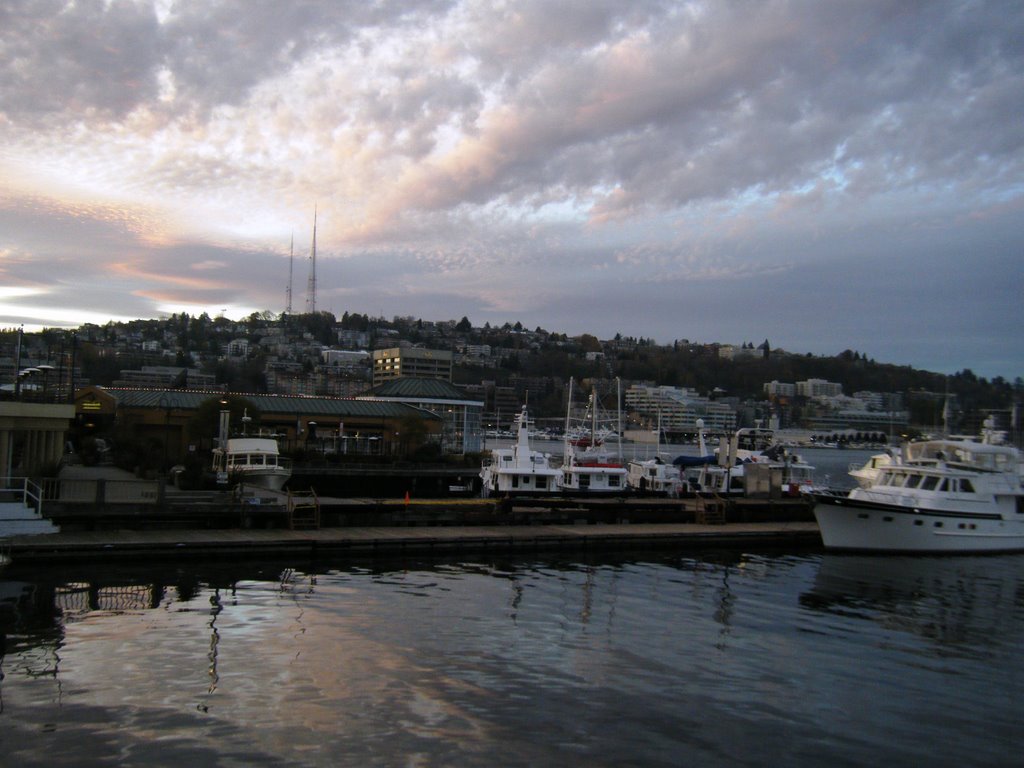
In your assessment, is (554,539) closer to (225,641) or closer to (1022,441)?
(225,641)

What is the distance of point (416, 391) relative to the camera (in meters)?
70.4

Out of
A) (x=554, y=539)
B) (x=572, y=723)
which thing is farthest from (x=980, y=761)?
(x=554, y=539)

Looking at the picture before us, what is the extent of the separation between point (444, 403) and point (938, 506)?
4685cm

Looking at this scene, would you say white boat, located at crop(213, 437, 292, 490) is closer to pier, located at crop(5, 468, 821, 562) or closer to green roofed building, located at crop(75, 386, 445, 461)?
pier, located at crop(5, 468, 821, 562)

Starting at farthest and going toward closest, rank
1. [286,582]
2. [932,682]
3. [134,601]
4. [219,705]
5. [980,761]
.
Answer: [286,582], [134,601], [932,682], [219,705], [980,761]

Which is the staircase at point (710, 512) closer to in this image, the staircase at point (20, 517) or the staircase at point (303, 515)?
the staircase at point (303, 515)

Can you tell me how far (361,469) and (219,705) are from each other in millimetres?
34215

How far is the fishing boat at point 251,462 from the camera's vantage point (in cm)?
3734

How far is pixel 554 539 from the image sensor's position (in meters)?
26.7

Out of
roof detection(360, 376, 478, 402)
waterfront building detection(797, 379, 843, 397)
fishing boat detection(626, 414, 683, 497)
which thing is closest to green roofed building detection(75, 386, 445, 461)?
roof detection(360, 376, 478, 402)

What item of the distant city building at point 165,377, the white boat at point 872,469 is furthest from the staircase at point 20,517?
the distant city building at point 165,377

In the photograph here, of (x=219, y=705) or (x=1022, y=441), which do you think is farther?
(x=1022, y=441)

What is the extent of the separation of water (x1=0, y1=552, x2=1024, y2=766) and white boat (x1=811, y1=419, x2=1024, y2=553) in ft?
21.0

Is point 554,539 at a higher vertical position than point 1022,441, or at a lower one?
lower
